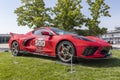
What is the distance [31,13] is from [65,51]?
2714 centimetres

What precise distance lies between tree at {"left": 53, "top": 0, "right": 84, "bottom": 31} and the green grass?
77.4 ft

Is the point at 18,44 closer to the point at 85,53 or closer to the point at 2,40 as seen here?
the point at 85,53

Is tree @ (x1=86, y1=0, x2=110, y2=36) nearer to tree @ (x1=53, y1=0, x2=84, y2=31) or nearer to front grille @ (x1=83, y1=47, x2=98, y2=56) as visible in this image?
tree @ (x1=53, y1=0, x2=84, y2=31)

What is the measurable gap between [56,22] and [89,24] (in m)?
4.63

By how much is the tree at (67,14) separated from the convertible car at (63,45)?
22.4 m

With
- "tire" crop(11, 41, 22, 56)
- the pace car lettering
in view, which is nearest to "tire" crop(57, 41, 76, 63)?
the pace car lettering

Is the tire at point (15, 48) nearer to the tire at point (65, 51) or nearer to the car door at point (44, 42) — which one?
the car door at point (44, 42)

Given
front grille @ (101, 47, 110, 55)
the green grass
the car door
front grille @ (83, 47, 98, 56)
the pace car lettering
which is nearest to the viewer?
the green grass

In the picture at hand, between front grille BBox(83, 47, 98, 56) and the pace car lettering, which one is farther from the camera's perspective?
the pace car lettering

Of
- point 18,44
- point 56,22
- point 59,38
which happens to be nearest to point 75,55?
point 59,38

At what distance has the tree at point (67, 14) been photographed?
103 feet

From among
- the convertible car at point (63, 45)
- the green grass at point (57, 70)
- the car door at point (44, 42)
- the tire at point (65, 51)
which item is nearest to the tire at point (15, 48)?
the convertible car at point (63, 45)

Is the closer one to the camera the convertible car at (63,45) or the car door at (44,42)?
the convertible car at (63,45)

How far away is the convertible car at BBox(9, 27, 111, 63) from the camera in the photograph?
7086mm
